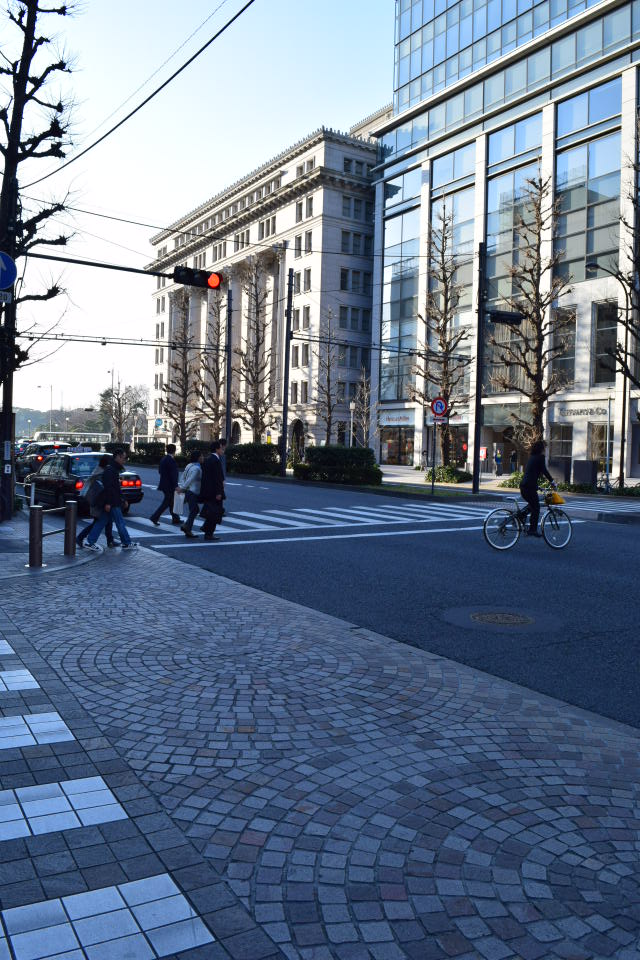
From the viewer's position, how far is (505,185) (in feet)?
150

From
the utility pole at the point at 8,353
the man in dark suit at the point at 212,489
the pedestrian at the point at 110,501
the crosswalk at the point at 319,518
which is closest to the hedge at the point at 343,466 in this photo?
the crosswalk at the point at 319,518

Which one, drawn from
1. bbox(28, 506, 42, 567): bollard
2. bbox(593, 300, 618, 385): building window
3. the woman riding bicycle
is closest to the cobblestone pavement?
bbox(28, 506, 42, 567): bollard

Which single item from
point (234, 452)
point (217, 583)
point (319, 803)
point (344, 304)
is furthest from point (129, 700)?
point (344, 304)

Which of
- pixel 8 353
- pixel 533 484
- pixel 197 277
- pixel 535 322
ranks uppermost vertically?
pixel 535 322

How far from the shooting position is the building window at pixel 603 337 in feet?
126

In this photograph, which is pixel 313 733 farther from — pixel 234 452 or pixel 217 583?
pixel 234 452

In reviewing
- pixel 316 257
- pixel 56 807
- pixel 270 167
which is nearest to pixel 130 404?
pixel 270 167

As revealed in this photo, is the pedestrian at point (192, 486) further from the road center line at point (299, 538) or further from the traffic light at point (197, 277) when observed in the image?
the traffic light at point (197, 277)

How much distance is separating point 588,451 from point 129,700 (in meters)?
37.5

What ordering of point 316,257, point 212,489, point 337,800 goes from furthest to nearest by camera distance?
point 316,257 → point 212,489 → point 337,800

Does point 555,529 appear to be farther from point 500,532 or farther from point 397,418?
point 397,418

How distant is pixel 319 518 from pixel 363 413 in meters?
36.1

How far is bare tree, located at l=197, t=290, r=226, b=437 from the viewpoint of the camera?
63.1 meters

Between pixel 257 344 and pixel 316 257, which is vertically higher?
pixel 316 257
